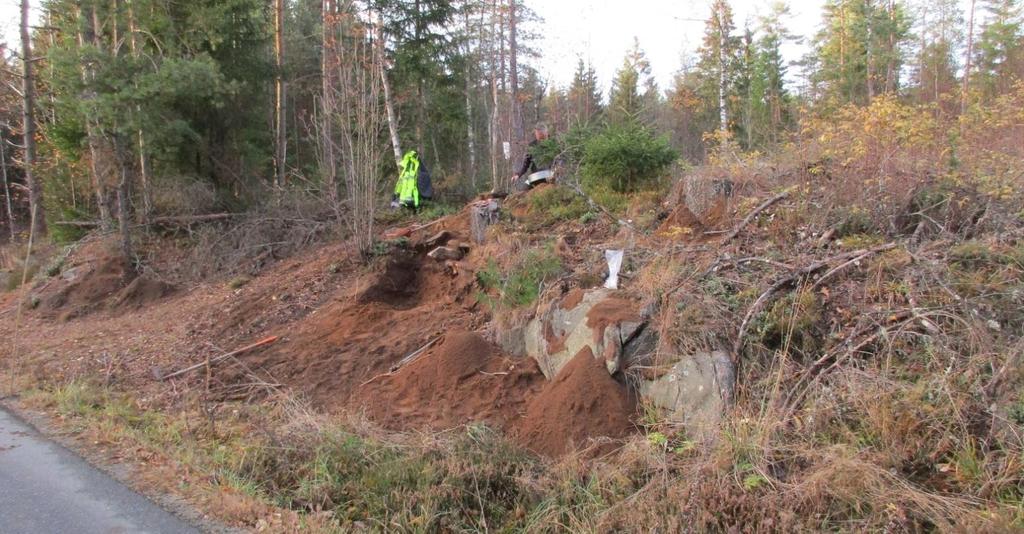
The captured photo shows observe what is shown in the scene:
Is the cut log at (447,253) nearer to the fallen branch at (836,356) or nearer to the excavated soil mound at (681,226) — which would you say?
the excavated soil mound at (681,226)

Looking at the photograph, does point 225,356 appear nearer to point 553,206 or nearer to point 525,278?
point 525,278

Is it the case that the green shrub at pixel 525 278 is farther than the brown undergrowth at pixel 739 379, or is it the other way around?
the green shrub at pixel 525 278

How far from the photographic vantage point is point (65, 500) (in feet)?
13.9

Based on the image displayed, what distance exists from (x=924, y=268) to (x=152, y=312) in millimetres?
10651

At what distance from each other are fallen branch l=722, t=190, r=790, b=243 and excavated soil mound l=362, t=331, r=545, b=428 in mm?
Result: 2535

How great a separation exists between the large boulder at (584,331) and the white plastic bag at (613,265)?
185 millimetres

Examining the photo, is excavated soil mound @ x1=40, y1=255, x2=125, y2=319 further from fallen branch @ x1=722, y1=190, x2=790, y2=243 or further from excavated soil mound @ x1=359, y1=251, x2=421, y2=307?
fallen branch @ x1=722, y1=190, x2=790, y2=243

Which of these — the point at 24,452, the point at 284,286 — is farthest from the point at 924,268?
the point at 284,286

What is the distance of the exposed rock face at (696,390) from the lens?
4898mm

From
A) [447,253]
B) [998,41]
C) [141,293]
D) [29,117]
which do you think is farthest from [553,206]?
[998,41]

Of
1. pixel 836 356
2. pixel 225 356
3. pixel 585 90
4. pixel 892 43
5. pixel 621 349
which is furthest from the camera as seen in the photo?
pixel 585 90

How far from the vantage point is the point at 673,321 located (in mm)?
5664

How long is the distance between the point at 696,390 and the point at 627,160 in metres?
5.36

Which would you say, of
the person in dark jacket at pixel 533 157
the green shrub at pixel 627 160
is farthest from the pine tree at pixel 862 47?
the green shrub at pixel 627 160
